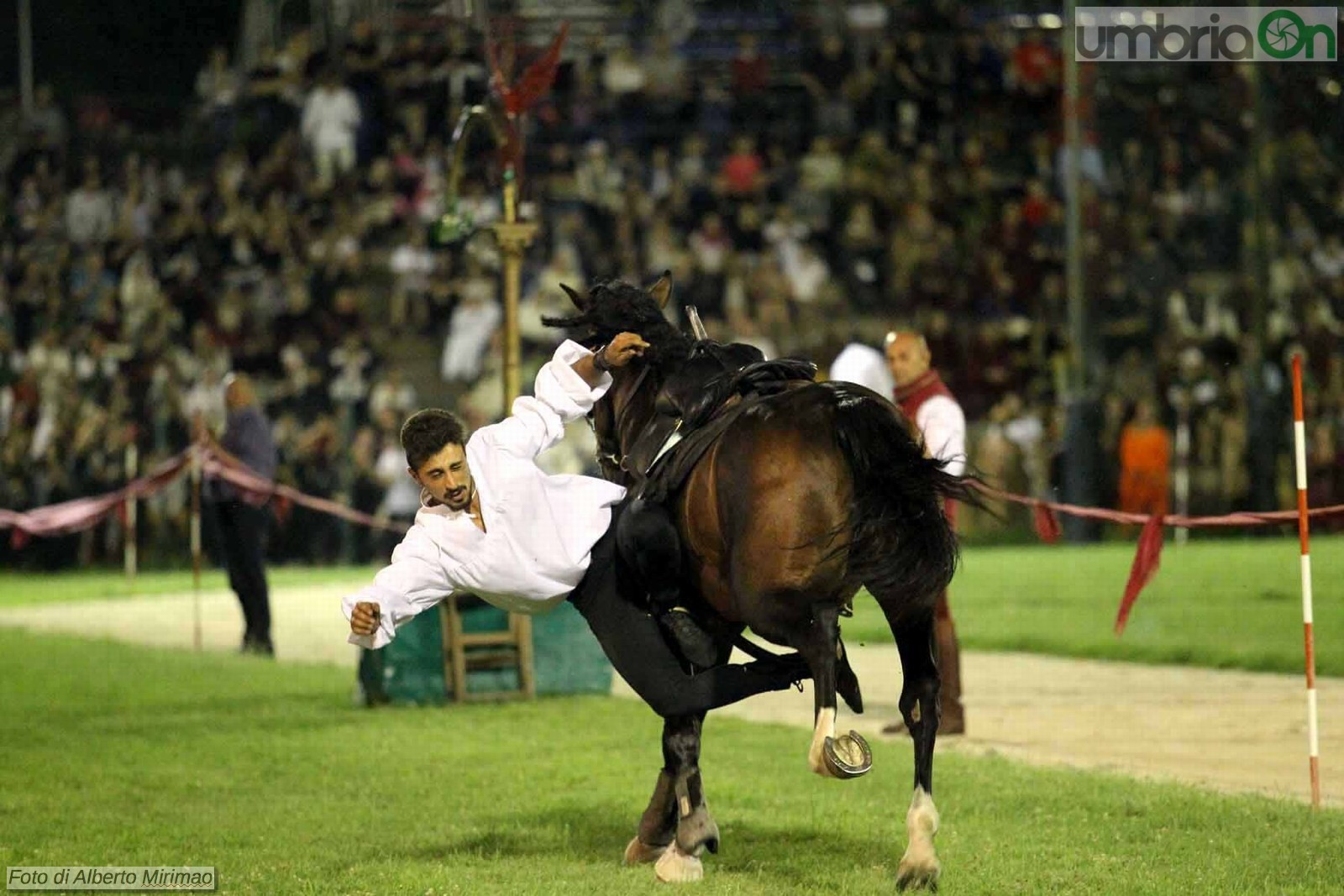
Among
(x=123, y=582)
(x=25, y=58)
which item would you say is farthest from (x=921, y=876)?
(x=25, y=58)

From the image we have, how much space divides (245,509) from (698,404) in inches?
356

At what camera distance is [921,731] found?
23.2 feet

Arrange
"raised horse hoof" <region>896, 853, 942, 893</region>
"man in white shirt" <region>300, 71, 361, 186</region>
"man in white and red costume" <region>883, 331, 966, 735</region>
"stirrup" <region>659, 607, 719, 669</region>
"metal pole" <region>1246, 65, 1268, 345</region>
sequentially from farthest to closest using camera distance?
"man in white shirt" <region>300, 71, 361, 186</region> → "metal pole" <region>1246, 65, 1268, 345</region> → "man in white and red costume" <region>883, 331, 966, 735</region> → "stirrup" <region>659, 607, 719, 669</region> → "raised horse hoof" <region>896, 853, 942, 893</region>

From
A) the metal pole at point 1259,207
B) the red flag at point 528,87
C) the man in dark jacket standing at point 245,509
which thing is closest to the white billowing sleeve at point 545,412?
the red flag at point 528,87

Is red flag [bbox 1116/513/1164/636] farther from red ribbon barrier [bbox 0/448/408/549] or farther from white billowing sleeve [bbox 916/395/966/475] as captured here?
red ribbon barrier [bbox 0/448/408/549]

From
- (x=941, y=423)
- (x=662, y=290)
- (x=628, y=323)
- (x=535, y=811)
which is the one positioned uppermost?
(x=662, y=290)

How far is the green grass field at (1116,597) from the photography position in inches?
581

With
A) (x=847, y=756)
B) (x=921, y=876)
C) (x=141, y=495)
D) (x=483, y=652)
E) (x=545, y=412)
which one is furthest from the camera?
(x=141, y=495)

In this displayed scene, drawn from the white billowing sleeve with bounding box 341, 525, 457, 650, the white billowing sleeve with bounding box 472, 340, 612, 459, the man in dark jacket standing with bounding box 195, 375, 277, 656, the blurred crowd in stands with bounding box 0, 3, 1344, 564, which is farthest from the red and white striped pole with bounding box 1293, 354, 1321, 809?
the blurred crowd in stands with bounding box 0, 3, 1344, 564

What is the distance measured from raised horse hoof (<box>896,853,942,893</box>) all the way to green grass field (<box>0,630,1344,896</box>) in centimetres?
8

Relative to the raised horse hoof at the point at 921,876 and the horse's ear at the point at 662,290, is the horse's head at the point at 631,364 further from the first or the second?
the raised horse hoof at the point at 921,876

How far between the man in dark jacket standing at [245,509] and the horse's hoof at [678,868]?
29.3 ft

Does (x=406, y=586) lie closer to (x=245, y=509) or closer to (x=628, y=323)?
(x=628, y=323)

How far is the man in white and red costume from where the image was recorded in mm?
10594
